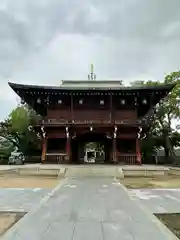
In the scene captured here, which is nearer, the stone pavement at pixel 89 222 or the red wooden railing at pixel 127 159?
the stone pavement at pixel 89 222

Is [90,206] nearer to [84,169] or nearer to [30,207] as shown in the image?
[30,207]

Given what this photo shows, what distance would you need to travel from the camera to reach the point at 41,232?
19.6 ft

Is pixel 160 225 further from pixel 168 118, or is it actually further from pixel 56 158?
pixel 168 118

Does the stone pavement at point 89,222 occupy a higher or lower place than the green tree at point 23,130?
lower

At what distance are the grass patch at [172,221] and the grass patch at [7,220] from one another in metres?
3.52

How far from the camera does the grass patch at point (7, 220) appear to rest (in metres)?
6.48

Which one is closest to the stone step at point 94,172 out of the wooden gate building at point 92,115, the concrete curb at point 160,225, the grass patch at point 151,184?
the grass patch at point 151,184

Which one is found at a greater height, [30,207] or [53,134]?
[53,134]

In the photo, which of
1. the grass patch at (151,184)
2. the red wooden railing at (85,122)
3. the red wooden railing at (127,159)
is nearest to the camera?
the grass patch at (151,184)

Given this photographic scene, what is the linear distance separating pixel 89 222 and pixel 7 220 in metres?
2.03

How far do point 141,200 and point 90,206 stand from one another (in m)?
2.25

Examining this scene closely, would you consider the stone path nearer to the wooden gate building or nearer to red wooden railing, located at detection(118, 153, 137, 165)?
the wooden gate building

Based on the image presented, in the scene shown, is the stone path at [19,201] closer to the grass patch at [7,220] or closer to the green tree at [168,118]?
the grass patch at [7,220]

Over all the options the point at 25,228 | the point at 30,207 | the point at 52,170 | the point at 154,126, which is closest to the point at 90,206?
the point at 30,207
